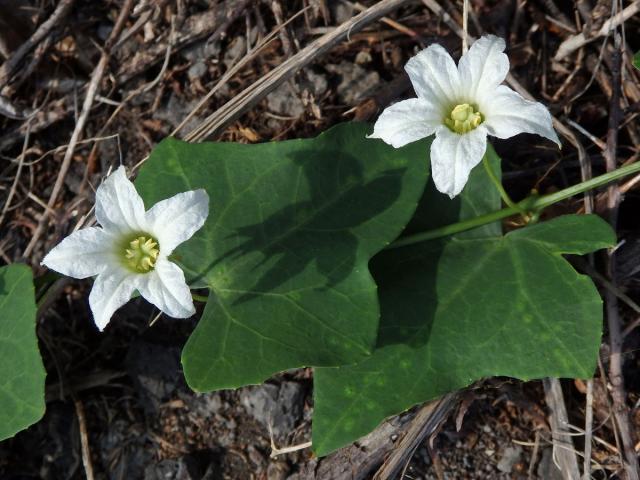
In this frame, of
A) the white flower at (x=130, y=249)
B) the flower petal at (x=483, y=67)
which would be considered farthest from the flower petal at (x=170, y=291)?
the flower petal at (x=483, y=67)

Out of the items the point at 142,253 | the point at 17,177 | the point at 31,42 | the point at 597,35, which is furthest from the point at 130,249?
the point at 597,35

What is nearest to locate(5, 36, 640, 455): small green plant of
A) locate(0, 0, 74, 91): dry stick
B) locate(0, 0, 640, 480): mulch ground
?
locate(0, 0, 640, 480): mulch ground

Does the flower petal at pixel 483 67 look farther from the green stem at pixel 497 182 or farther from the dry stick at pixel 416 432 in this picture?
the dry stick at pixel 416 432

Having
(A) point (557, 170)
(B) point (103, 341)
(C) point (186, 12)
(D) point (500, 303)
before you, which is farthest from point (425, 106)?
(B) point (103, 341)

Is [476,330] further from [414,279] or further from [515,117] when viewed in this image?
[515,117]

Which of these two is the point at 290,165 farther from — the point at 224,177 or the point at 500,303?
the point at 500,303

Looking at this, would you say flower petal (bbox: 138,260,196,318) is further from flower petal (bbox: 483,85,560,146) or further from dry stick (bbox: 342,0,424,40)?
dry stick (bbox: 342,0,424,40)
